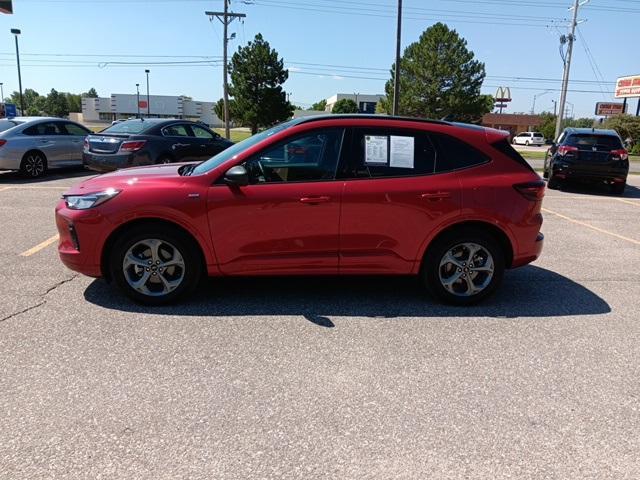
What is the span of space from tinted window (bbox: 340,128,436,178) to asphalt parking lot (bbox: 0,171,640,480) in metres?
1.21

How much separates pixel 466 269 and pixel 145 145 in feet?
28.8

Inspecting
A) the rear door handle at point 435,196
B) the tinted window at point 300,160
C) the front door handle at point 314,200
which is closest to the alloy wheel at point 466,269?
the rear door handle at point 435,196

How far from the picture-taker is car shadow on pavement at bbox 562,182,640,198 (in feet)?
45.4

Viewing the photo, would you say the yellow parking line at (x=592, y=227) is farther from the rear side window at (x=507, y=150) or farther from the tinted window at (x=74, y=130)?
the tinted window at (x=74, y=130)

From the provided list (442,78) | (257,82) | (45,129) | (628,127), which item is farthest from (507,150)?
(628,127)

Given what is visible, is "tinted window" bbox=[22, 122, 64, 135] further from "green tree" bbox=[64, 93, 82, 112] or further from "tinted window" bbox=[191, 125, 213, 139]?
"green tree" bbox=[64, 93, 82, 112]

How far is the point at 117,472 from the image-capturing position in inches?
98.1

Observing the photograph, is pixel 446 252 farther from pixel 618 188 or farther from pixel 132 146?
pixel 618 188

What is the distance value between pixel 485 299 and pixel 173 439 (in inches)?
125

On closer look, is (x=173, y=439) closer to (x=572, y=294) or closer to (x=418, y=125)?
(x=418, y=125)

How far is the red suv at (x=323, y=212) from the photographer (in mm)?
4414

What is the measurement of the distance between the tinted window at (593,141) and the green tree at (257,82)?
35.4m

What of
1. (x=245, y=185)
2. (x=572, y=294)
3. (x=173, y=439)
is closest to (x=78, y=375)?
(x=173, y=439)

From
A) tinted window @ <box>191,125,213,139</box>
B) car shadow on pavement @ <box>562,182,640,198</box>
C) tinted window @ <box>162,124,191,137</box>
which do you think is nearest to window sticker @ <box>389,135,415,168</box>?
tinted window @ <box>162,124,191,137</box>
